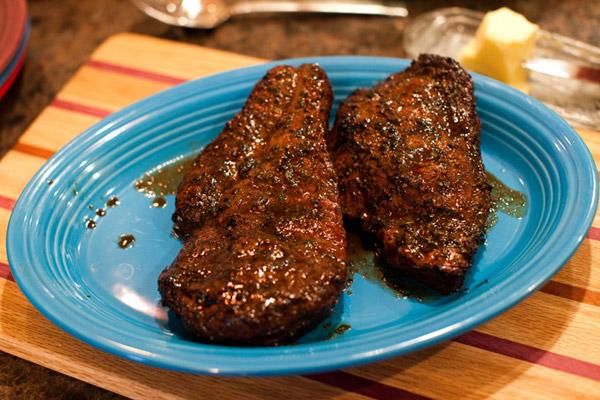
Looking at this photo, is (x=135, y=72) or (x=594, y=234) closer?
(x=594, y=234)

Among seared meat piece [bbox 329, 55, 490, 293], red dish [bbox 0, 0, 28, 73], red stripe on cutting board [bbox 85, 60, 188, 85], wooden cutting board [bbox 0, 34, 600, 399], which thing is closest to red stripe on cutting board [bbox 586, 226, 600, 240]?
wooden cutting board [bbox 0, 34, 600, 399]

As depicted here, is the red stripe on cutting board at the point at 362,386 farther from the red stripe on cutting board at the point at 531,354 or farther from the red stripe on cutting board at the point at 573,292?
the red stripe on cutting board at the point at 573,292

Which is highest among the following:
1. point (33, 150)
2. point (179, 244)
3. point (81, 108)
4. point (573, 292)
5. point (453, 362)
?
point (573, 292)

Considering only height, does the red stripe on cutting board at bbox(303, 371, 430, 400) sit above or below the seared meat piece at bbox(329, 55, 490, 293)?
below

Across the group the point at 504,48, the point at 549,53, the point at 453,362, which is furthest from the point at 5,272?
the point at 549,53

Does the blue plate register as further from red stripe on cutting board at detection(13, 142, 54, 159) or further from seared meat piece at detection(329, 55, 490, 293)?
red stripe on cutting board at detection(13, 142, 54, 159)

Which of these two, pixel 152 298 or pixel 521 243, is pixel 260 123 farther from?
pixel 521 243

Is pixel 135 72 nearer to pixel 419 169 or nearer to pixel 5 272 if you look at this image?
pixel 5 272

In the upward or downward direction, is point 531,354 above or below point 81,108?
above
